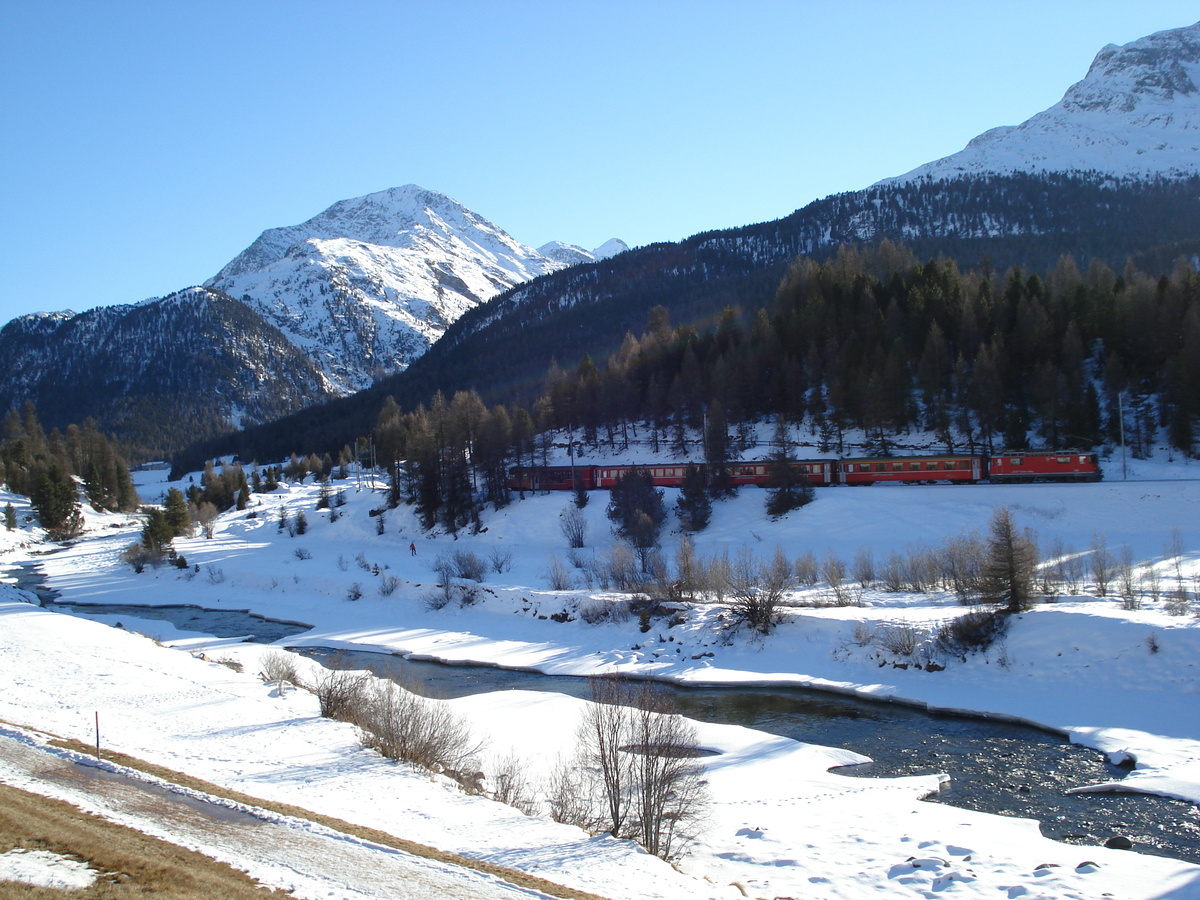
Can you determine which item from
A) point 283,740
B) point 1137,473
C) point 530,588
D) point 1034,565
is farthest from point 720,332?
point 283,740

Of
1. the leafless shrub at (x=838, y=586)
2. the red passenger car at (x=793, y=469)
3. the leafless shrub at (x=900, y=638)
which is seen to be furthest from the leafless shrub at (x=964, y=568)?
the red passenger car at (x=793, y=469)

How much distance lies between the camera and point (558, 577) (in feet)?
150

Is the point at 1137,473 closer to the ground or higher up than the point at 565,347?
closer to the ground

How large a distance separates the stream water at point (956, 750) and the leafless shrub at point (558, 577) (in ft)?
35.1

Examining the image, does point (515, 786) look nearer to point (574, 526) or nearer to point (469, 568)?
point (469, 568)

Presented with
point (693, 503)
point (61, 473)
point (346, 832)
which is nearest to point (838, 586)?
point (693, 503)

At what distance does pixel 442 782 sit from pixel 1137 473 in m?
53.7

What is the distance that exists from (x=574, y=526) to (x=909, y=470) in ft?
86.9

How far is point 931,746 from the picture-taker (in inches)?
886

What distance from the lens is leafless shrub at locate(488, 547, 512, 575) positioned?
52319mm

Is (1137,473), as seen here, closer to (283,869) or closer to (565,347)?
(283,869)

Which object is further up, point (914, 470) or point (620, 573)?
point (914, 470)

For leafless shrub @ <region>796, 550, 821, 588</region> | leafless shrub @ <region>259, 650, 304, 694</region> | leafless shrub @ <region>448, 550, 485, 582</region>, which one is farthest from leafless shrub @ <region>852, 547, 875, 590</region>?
leafless shrub @ <region>259, 650, 304, 694</region>

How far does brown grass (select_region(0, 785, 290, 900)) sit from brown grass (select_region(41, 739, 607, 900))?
213 millimetres
